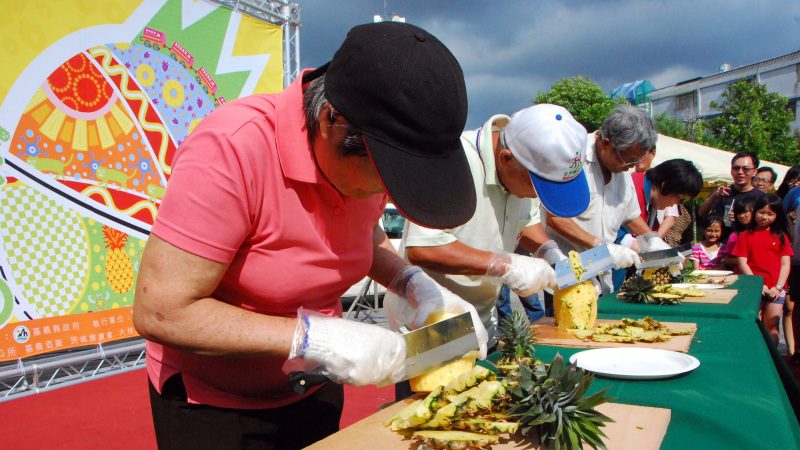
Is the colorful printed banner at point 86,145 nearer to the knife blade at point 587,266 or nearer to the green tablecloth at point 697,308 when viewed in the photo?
the knife blade at point 587,266

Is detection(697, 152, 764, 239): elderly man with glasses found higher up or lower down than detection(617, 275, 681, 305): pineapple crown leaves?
higher up

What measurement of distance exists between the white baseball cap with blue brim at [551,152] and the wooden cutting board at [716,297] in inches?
61.7

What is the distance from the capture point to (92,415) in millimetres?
4699

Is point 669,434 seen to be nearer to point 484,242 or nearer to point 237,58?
point 484,242

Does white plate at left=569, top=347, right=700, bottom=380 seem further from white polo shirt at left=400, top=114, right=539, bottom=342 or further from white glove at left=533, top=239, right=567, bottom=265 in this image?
white glove at left=533, top=239, right=567, bottom=265

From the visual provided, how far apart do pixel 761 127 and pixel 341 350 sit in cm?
3145

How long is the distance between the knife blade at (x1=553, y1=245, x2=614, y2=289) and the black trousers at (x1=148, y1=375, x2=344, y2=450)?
5.31 feet

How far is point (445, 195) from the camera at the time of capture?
1.36 meters

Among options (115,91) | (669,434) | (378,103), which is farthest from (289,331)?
(115,91)

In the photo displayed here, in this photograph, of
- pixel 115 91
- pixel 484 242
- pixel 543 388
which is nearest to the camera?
pixel 543 388

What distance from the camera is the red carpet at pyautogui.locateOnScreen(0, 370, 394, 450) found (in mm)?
4160

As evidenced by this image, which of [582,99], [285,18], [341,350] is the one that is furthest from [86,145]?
[582,99]

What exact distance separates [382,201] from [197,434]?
0.98 m

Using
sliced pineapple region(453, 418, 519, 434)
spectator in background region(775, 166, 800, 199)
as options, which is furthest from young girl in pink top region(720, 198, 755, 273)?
sliced pineapple region(453, 418, 519, 434)
